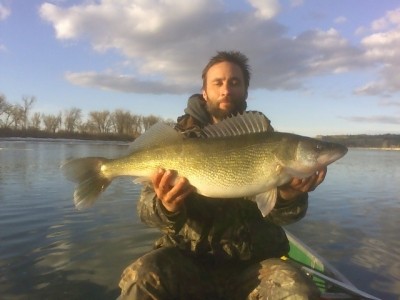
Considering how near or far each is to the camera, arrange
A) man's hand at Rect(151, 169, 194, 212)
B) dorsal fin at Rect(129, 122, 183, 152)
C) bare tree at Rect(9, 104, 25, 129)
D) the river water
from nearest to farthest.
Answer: man's hand at Rect(151, 169, 194, 212) < dorsal fin at Rect(129, 122, 183, 152) < the river water < bare tree at Rect(9, 104, 25, 129)

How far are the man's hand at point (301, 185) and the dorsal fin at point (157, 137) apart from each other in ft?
3.50

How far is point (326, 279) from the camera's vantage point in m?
4.59

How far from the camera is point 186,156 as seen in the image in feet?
11.2

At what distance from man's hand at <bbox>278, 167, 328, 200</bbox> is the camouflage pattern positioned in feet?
0.48

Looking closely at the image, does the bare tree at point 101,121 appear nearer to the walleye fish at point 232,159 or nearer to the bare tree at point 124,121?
the bare tree at point 124,121

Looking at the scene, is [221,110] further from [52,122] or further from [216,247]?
[52,122]

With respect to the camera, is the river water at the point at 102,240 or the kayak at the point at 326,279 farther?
the river water at the point at 102,240

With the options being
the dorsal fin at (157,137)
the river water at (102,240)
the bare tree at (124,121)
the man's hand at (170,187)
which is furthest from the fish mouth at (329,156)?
the bare tree at (124,121)

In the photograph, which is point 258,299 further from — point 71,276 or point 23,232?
point 23,232

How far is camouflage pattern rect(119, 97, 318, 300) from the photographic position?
3.46 metres

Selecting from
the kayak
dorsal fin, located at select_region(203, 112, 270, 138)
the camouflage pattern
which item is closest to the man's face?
the camouflage pattern

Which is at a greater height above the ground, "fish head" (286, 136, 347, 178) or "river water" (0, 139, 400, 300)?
"fish head" (286, 136, 347, 178)

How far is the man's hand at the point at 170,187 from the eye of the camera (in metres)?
3.36

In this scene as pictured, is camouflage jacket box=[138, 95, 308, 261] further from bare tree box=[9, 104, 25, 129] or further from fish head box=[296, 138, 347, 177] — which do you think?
bare tree box=[9, 104, 25, 129]
